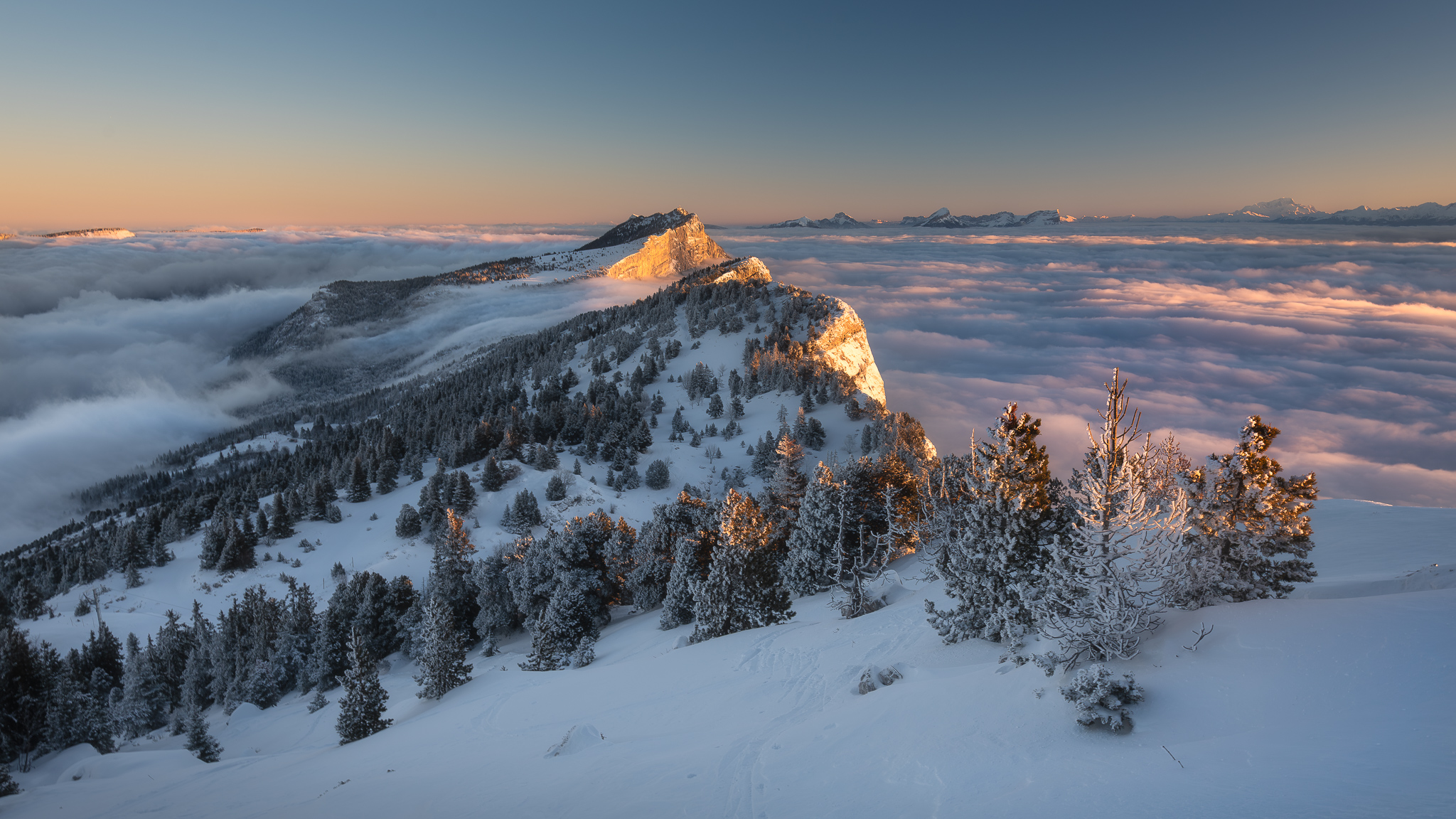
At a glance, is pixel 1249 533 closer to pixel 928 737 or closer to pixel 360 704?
pixel 928 737

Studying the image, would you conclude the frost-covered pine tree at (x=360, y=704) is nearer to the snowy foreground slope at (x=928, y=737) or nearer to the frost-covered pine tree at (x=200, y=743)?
the snowy foreground slope at (x=928, y=737)

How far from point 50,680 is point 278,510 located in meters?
30.7

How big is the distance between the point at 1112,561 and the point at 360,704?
A: 28.8m

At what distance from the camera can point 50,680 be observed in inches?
1307

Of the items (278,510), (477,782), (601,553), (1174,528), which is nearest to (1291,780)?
(1174,528)

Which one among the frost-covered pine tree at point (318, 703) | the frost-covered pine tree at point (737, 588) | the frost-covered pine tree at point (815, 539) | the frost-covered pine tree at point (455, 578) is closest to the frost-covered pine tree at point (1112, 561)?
the frost-covered pine tree at point (737, 588)

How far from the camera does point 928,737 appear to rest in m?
12.0

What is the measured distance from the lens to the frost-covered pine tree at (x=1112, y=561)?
12.2 meters

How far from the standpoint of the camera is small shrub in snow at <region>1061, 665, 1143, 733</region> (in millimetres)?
10367

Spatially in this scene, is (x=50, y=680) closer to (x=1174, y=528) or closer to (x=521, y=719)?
(x=521, y=719)

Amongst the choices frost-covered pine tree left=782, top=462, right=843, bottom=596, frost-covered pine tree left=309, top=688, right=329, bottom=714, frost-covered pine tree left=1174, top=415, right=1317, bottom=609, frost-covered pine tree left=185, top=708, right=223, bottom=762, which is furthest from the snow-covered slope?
frost-covered pine tree left=1174, top=415, right=1317, bottom=609

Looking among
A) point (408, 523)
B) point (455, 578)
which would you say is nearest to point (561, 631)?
point (455, 578)

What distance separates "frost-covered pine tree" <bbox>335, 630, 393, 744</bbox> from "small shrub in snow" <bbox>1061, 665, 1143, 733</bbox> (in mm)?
27101

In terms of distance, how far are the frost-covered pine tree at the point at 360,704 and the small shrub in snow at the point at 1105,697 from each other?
1067 inches
